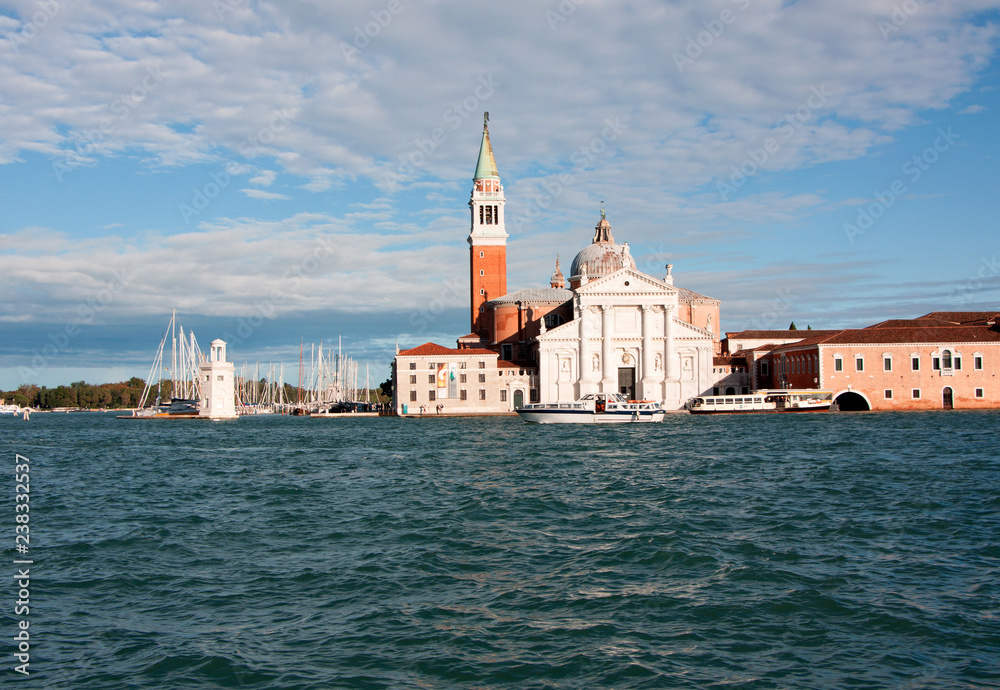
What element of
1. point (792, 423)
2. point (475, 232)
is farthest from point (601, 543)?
point (475, 232)

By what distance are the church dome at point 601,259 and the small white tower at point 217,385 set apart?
90.9 ft

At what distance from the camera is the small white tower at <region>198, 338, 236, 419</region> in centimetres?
5350

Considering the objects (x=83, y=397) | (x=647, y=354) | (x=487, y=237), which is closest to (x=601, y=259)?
(x=487, y=237)

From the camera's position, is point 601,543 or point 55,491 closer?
point 601,543

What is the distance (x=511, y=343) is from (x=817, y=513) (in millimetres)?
48805

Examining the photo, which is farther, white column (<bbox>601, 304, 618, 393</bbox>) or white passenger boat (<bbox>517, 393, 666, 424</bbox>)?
white column (<bbox>601, 304, 618, 393</bbox>)

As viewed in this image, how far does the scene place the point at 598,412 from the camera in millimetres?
41344

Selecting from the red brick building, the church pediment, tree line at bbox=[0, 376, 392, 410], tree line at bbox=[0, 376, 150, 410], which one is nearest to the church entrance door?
the church pediment

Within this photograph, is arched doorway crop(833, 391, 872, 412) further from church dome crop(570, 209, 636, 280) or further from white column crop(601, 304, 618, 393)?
church dome crop(570, 209, 636, 280)

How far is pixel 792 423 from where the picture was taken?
124ft

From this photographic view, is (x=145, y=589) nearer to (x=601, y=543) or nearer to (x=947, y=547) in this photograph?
(x=601, y=543)

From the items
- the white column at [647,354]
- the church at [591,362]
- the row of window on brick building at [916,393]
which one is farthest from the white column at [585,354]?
the row of window on brick building at [916,393]

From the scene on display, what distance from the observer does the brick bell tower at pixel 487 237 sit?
6606cm

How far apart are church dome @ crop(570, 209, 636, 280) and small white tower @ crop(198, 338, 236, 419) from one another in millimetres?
27715
